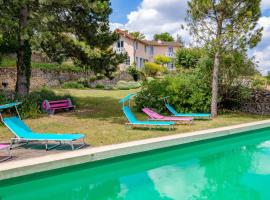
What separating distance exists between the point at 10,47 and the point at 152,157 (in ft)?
33.5

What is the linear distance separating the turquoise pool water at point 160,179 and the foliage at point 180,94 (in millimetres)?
6395

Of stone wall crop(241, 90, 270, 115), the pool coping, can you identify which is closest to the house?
stone wall crop(241, 90, 270, 115)

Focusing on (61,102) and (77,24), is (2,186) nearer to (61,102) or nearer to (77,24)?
(61,102)

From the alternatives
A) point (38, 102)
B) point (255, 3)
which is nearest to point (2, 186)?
point (38, 102)

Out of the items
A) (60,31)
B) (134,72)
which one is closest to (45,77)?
(134,72)

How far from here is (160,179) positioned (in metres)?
7.04

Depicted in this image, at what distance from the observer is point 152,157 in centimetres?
836

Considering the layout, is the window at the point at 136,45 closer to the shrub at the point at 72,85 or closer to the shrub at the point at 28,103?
the shrub at the point at 72,85

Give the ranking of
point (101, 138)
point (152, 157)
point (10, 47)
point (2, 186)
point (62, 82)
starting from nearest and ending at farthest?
point (2, 186) → point (152, 157) → point (101, 138) → point (10, 47) → point (62, 82)

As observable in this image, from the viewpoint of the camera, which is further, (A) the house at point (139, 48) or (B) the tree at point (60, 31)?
(A) the house at point (139, 48)

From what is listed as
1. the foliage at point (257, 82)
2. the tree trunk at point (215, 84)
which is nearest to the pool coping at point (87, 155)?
the tree trunk at point (215, 84)

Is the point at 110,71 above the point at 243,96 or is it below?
above

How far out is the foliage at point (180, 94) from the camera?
15633mm

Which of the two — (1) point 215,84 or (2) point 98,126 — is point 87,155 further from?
(1) point 215,84
